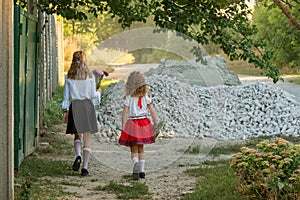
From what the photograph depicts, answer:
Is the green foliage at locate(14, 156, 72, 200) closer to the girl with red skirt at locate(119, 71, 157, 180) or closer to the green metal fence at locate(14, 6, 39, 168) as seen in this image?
the green metal fence at locate(14, 6, 39, 168)

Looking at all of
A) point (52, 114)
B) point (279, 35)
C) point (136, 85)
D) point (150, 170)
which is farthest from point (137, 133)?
point (279, 35)

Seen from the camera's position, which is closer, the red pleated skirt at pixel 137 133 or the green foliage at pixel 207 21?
the red pleated skirt at pixel 137 133

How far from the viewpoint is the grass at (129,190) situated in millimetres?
7496

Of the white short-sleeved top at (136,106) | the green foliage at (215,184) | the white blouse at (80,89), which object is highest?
the white blouse at (80,89)

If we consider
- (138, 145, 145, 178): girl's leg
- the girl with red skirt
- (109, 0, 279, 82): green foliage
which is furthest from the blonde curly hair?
(109, 0, 279, 82): green foliage

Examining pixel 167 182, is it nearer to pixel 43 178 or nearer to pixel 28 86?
pixel 43 178

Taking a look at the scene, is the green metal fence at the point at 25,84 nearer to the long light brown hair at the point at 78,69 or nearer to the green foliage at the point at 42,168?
the green foliage at the point at 42,168

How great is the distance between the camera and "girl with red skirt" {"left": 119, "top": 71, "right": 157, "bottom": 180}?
28.3ft

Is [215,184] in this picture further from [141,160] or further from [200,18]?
[200,18]

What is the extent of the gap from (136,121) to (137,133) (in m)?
0.14

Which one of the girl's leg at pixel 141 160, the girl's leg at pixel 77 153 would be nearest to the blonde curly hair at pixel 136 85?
the girl's leg at pixel 141 160

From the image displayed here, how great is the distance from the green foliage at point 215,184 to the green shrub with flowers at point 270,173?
554 millimetres

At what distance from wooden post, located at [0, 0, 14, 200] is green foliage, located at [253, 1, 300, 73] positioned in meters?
21.8

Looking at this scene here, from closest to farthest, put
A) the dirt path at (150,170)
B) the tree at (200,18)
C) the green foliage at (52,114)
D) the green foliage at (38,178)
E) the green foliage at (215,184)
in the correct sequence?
the green foliage at (38,178)
the green foliage at (215,184)
the dirt path at (150,170)
the tree at (200,18)
the green foliage at (52,114)
